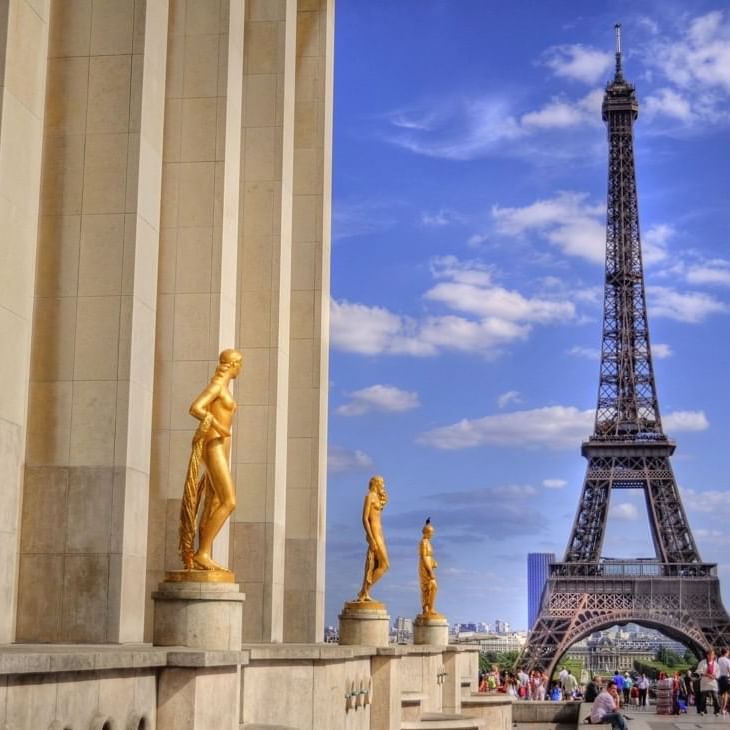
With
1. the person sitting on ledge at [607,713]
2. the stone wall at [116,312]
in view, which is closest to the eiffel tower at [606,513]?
the person sitting on ledge at [607,713]

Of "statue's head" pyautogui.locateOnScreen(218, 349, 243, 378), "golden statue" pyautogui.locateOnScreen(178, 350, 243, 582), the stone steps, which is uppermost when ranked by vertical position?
"statue's head" pyautogui.locateOnScreen(218, 349, 243, 378)

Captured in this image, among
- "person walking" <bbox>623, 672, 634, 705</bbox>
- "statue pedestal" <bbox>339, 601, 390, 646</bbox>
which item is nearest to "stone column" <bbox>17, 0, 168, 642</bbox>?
"statue pedestal" <bbox>339, 601, 390, 646</bbox>

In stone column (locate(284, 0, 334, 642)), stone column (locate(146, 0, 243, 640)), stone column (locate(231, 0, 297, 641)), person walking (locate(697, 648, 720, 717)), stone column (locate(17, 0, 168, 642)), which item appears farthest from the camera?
person walking (locate(697, 648, 720, 717))

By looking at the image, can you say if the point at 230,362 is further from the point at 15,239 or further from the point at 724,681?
the point at 724,681

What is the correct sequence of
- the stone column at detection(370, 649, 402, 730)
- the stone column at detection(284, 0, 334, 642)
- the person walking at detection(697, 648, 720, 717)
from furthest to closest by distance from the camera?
the person walking at detection(697, 648, 720, 717)
the stone column at detection(284, 0, 334, 642)
the stone column at detection(370, 649, 402, 730)

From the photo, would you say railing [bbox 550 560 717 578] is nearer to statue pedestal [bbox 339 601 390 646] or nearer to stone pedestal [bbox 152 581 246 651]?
statue pedestal [bbox 339 601 390 646]

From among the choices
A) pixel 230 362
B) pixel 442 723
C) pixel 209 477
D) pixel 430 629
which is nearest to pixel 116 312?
pixel 230 362

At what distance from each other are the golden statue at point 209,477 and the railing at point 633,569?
289ft

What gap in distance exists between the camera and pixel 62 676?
1108 cm

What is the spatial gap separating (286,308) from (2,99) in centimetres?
1051

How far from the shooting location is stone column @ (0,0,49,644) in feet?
57.9

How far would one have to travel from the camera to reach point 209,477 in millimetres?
15633

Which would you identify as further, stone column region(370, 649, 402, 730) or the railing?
the railing

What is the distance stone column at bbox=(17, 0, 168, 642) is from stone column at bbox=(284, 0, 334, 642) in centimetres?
1046
